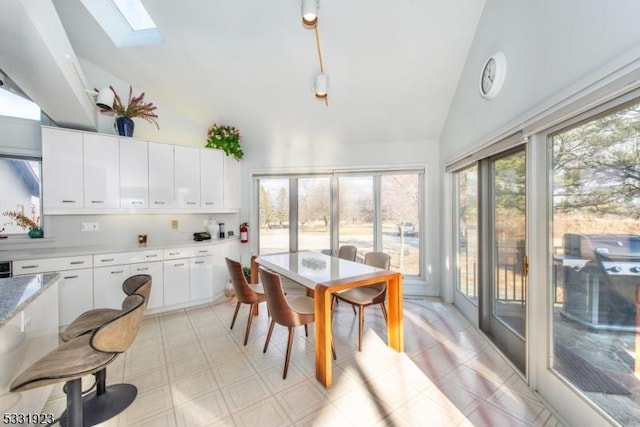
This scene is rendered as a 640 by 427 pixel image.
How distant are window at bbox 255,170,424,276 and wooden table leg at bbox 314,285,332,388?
7.71 ft

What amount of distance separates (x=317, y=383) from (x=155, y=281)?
96.6 inches

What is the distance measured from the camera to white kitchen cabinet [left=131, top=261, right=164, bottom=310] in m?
3.20

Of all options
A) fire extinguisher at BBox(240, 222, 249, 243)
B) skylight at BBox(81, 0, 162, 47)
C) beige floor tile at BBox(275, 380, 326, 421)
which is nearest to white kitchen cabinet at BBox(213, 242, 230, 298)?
fire extinguisher at BBox(240, 222, 249, 243)

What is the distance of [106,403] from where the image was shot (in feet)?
5.83

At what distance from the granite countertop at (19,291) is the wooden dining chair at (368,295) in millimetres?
2219

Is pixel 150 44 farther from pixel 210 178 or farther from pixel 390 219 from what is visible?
pixel 390 219

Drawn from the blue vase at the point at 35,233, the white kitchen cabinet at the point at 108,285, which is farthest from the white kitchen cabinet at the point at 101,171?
the white kitchen cabinet at the point at 108,285

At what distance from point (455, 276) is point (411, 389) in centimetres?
205

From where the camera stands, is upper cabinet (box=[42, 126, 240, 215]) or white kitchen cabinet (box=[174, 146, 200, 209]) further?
white kitchen cabinet (box=[174, 146, 200, 209])

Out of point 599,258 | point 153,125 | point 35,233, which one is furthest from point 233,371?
point 153,125

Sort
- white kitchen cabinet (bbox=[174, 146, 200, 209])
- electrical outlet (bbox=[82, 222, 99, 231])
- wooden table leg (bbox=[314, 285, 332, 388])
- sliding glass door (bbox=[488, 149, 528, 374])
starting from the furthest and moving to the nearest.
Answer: white kitchen cabinet (bbox=[174, 146, 200, 209]), electrical outlet (bbox=[82, 222, 99, 231]), sliding glass door (bbox=[488, 149, 528, 374]), wooden table leg (bbox=[314, 285, 332, 388])

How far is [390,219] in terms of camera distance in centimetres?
418

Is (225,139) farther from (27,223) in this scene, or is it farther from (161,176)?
(27,223)

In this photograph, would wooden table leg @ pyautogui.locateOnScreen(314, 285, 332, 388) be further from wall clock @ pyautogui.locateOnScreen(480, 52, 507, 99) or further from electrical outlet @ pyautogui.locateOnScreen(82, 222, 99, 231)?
electrical outlet @ pyautogui.locateOnScreen(82, 222, 99, 231)
